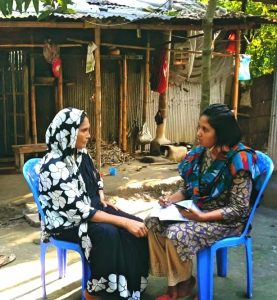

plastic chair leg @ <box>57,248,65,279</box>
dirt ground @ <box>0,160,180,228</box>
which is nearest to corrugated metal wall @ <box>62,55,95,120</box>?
dirt ground @ <box>0,160,180,228</box>

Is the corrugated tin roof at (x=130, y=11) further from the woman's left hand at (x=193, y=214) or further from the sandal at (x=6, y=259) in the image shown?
the woman's left hand at (x=193, y=214)

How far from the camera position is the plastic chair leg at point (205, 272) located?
117 inches

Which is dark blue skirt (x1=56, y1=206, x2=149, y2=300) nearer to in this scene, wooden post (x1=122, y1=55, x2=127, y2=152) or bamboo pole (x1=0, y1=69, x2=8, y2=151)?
bamboo pole (x1=0, y1=69, x2=8, y2=151)

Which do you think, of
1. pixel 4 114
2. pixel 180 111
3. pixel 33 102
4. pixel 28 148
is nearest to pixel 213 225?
pixel 28 148

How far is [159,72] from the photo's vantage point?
869 centimetres

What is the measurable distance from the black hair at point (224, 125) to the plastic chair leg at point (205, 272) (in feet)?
2.45

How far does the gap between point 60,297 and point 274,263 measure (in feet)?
6.22

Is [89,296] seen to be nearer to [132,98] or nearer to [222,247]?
[222,247]

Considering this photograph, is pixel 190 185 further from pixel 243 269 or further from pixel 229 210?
pixel 243 269

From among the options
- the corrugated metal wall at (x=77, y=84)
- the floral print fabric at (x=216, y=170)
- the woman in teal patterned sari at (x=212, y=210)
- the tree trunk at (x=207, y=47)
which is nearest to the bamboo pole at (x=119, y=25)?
the tree trunk at (x=207, y=47)

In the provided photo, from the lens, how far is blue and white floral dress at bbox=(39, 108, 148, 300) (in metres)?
2.94

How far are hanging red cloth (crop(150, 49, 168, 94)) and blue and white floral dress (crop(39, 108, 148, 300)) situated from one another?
5.81 m

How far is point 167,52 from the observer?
8742 mm

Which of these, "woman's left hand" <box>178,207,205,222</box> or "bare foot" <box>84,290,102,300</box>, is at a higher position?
"woman's left hand" <box>178,207,205,222</box>
